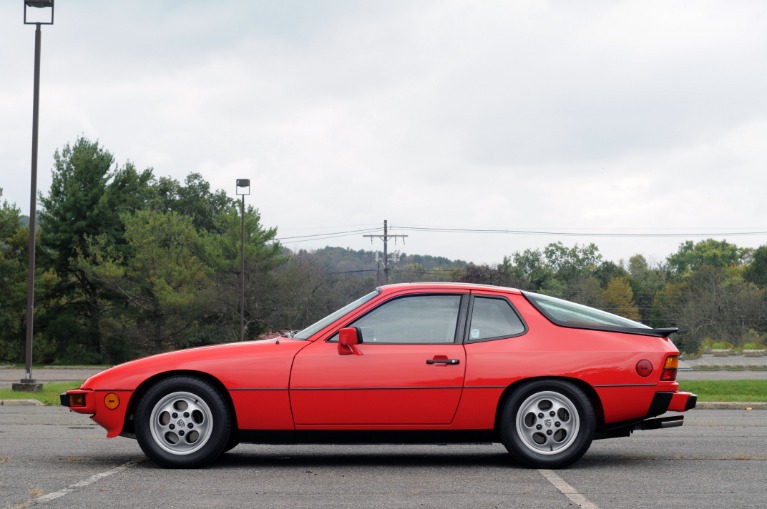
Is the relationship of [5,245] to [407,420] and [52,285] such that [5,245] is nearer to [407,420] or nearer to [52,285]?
[52,285]

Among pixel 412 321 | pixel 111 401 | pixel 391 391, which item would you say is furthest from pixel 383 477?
pixel 111 401

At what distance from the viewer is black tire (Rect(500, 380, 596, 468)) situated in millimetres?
7695

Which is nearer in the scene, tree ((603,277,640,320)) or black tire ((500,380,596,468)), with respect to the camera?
black tire ((500,380,596,468))

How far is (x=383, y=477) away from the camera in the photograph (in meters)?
7.32

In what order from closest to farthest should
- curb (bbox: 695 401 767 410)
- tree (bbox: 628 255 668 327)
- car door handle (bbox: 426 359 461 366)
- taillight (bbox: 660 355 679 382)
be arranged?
car door handle (bbox: 426 359 461 366) → taillight (bbox: 660 355 679 382) → curb (bbox: 695 401 767 410) → tree (bbox: 628 255 668 327)

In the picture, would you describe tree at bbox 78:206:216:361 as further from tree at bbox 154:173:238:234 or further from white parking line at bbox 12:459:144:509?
white parking line at bbox 12:459:144:509

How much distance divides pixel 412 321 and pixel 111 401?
243 centimetres

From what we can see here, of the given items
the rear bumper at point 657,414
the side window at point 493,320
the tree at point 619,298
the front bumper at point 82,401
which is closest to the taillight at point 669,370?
the rear bumper at point 657,414

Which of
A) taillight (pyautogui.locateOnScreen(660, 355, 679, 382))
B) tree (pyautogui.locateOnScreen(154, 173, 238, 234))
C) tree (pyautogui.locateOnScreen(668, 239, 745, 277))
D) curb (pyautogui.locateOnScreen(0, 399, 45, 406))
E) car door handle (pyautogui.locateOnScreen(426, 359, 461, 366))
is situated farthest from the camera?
tree (pyautogui.locateOnScreen(668, 239, 745, 277))

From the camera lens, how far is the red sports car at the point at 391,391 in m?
7.71

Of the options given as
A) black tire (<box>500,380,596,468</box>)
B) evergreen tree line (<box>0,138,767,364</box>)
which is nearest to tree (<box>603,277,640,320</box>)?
evergreen tree line (<box>0,138,767,364</box>)

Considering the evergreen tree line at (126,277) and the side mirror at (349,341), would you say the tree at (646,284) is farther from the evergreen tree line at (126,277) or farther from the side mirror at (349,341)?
the side mirror at (349,341)

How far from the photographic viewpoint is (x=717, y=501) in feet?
20.5

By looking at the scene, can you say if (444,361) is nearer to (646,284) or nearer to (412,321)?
(412,321)
